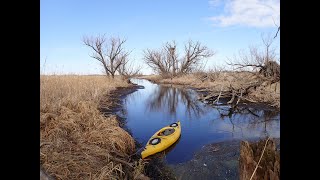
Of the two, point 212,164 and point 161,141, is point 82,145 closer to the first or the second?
point 161,141

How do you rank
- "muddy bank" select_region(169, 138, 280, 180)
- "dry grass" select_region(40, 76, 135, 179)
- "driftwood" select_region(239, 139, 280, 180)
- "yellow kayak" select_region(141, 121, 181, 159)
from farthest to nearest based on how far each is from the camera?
"yellow kayak" select_region(141, 121, 181, 159) → "muddy bank" select_region(169, 138, 280, 180) → "dry grass" select_region(40, 76, 135, 179) → "driftwood" select_region(239, 139, 280, 180)

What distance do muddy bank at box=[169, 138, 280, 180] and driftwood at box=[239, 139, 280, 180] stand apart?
214cm

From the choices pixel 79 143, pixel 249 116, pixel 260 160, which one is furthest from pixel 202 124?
pixel 260 160

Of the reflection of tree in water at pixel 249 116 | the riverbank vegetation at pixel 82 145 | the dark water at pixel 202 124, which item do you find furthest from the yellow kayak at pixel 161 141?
the reflection of tree in water at pixel 249 116

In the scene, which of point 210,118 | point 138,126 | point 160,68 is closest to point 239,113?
point 210,118

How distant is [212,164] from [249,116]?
620 centimetres

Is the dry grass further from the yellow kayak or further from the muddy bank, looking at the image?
the muddy bank

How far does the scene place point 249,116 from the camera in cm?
1100

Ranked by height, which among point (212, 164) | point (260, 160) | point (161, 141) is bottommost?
point (212, 164)

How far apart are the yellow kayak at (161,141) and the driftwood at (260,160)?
3268 millimetres

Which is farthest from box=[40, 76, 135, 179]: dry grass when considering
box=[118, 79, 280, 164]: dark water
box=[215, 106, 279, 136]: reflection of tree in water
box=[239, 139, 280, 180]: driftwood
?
box=[215, 106, 279, 136]: reflection of tree in water

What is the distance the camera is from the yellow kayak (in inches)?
228
